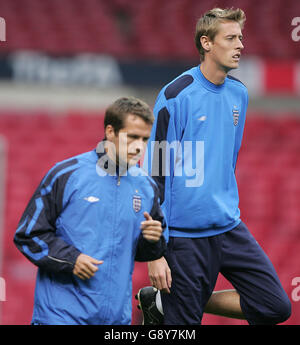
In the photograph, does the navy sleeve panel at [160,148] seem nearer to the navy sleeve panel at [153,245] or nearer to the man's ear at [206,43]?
the navy sleeve panel at [153,245]

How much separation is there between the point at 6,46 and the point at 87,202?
10.6m

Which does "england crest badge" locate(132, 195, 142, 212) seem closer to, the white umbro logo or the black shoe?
the white umbro logo

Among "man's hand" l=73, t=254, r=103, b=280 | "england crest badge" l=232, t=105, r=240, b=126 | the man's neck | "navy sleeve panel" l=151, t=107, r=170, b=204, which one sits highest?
the man's neck

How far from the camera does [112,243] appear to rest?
2549 mm

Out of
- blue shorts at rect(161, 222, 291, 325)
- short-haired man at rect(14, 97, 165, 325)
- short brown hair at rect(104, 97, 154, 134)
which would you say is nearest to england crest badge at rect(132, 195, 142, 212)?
short-haired man at rect(14, 97, 165, 325)

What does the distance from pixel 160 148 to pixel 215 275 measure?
61cm

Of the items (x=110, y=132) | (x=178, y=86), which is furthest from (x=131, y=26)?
(x=110, y=132)

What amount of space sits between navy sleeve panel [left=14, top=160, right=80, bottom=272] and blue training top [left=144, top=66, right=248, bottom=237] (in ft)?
1.90

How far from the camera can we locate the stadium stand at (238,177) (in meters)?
6.90

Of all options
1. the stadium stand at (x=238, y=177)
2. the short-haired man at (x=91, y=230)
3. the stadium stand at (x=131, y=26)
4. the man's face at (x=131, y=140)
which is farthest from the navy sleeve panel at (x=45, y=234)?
the stadium stand at (x=131, y=26)

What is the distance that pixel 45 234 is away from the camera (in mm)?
2482

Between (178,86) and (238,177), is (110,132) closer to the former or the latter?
(178,86)

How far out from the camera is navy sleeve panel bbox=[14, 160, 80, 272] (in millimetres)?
2469
